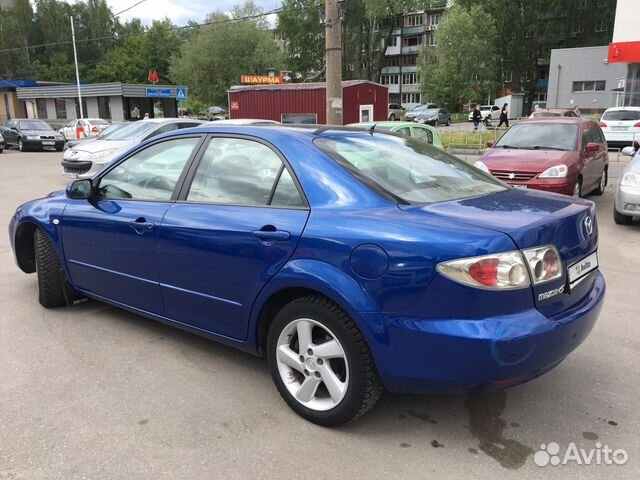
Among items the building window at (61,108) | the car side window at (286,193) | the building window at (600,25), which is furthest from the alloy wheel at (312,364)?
the building window at (600,25)

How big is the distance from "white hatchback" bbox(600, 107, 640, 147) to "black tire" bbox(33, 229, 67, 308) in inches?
768

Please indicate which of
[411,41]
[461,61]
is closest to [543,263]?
[461,61]

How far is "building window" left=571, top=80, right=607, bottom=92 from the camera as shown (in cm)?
3822

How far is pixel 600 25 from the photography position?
56.9m

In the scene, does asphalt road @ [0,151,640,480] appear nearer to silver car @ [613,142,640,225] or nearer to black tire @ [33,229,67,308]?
black tire @ [33,229,67,308]

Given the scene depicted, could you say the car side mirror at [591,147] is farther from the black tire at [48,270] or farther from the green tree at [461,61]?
the green tree at [461,61]

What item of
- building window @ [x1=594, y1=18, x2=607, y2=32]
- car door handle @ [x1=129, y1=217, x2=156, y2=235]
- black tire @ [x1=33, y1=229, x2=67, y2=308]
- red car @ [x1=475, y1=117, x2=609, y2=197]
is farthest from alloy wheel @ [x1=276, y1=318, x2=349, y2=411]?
building window @ [x1=594, y1=18, x2=607, y2=32]

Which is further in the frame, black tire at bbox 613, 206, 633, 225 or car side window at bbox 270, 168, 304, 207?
black tire at bbox 613, 206, 633, 225

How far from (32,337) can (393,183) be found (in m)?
3.02

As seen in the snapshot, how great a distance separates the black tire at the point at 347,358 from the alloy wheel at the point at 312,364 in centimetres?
3

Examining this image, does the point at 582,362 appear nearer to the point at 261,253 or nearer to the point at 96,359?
the point at 261,253

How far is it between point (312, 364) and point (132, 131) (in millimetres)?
11518

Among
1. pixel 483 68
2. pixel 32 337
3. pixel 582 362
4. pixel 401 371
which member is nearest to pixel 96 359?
pixel 32 337

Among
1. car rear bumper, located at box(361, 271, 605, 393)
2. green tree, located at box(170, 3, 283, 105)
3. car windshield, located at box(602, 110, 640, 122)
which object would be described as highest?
green tree, located at box(170, 3, 283, 105)
